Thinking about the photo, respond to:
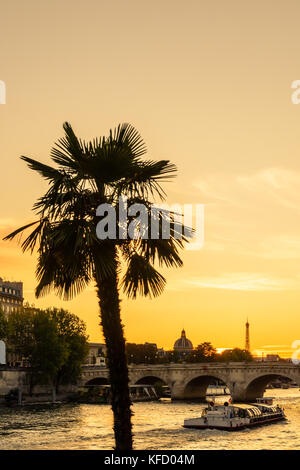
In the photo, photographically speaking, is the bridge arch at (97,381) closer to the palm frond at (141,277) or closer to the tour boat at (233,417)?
the tour boat at (233,417)

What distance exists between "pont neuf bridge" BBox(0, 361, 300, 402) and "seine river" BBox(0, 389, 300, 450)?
24.8 m

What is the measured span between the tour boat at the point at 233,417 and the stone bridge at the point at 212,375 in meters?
31.1

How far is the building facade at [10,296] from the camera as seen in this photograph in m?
167

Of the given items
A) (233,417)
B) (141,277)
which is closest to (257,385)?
(233,417)

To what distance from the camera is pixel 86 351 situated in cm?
12494

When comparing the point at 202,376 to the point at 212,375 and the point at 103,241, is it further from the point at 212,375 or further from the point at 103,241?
the point at 103,241

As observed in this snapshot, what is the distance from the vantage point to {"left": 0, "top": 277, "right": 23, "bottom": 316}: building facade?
16662 cm

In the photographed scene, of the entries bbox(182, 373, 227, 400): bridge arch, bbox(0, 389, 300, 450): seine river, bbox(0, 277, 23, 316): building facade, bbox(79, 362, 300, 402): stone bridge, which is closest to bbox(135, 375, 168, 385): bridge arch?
bbox(79, 362, 300, 402): stone bridge

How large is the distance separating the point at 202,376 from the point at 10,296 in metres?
59.8

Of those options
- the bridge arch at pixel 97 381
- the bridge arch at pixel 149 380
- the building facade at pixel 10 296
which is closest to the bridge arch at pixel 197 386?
the bridge arch at pixel 149 380

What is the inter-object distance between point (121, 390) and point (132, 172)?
3.61 m

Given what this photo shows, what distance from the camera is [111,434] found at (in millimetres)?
62656

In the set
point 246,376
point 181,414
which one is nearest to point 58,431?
point 181,414
